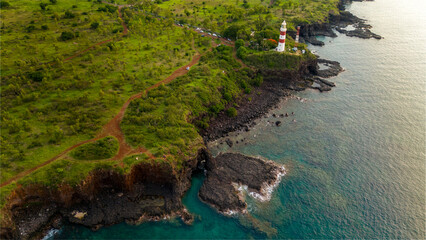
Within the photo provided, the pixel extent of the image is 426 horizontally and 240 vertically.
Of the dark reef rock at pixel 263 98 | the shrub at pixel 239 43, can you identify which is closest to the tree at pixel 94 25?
the shrub at pixel 239 43

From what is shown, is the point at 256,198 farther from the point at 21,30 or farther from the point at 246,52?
the point at 21,30

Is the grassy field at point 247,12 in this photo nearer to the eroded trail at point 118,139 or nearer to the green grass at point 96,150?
the eroded trail at point 118,139

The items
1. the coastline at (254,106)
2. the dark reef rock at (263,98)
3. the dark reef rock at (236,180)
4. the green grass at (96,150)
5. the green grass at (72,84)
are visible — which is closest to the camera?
the green grass at (96,150)

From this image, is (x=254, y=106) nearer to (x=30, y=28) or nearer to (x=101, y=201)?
(x=101, y=201)

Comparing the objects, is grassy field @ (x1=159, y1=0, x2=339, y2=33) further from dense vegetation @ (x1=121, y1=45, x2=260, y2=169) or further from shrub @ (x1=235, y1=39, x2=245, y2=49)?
dense vegetation @ (x1=121, y1=45, x2=260, y2=169)

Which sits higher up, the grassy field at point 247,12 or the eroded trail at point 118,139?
the grassy field at point 247,12

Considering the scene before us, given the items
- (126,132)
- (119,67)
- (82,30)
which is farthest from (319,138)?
(82,30)
